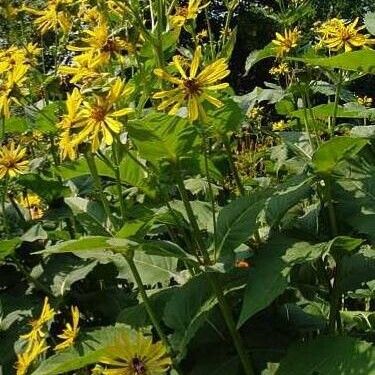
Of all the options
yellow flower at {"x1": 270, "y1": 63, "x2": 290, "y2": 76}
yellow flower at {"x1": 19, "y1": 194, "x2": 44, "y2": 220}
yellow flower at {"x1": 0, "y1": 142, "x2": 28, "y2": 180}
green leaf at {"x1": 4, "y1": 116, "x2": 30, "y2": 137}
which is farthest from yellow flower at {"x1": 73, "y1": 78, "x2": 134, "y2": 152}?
yellow flower at {"x1": 270, "y1": 63, "x2": 290, "y2": 76}

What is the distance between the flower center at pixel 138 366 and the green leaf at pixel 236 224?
0.24 metres

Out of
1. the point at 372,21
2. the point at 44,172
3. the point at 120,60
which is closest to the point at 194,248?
the point at 120,60

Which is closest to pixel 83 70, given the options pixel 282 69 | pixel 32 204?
pixel 32 204

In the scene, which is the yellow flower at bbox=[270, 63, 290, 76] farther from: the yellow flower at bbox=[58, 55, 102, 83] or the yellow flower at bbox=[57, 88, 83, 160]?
the yellow flower at bbox=[57, 88, 83, 160]

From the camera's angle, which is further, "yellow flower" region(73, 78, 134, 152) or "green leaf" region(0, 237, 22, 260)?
"green leaf" region(0, 237, 22, 260)

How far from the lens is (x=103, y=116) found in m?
1.38

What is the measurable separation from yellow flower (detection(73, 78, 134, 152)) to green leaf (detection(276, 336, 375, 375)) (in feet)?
1.73

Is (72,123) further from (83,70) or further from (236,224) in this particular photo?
(236,224)

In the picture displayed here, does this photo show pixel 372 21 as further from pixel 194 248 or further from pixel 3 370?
pixel 3 370

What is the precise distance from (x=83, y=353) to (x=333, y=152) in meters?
0.62

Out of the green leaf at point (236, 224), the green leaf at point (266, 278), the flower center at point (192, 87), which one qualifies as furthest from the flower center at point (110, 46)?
the green leaf at point (266, 278)

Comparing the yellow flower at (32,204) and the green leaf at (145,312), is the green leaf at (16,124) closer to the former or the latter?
the yellow flower at (32,204)

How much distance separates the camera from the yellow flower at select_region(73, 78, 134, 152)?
137 cm

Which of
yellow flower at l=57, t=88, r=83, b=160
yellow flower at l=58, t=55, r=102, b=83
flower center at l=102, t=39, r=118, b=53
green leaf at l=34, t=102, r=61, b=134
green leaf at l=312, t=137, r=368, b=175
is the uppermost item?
flower center at l=102, t=39, r=118, b=53
